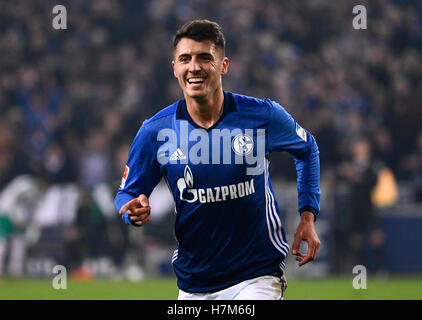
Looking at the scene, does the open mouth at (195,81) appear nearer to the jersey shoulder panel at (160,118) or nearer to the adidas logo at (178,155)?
the jersey shoulder panel at (160,118)

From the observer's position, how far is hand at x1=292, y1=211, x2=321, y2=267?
4539 mm

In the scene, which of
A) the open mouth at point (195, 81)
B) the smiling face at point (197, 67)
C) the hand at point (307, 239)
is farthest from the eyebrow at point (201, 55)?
the hand at point (307, 239)

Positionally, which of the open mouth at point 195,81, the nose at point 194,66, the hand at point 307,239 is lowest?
the hand at point 307,239

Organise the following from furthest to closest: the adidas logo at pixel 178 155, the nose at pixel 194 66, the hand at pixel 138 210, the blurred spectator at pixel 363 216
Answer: the blurred spectator at pixel 363 216, the adidas logo at pixel 178 155, the nose at pixel 194 66, the hand at pixel 138 210

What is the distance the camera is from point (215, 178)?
15.1 ft

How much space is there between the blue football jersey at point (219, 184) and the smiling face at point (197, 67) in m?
0.20

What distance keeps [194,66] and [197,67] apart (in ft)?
0.06

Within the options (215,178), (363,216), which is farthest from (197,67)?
(363,216)

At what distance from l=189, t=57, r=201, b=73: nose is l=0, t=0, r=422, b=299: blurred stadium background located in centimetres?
591

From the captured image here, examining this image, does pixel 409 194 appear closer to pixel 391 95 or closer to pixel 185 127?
pixel 391 95

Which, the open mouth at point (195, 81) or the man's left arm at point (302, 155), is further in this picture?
the man's left arm at point (302, 155)

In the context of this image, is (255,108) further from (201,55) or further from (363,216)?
(363,216)

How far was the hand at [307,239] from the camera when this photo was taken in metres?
4.54
